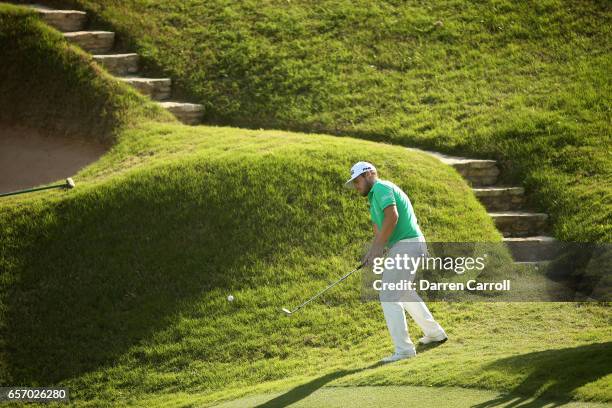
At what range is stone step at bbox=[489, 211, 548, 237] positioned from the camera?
606 inches

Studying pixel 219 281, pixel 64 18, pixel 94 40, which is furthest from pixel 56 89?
pixel 219 281

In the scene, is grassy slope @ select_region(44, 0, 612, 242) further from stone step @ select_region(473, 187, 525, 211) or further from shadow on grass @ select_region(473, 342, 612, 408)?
shadow on grass @ select_region(473, 342, 612, 408)

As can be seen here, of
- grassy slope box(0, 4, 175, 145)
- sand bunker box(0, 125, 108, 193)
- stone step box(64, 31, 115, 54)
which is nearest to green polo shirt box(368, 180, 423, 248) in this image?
sand bunker box(0, 125, 108, 193)

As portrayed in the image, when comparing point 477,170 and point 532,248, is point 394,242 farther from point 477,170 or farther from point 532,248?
point 477,170

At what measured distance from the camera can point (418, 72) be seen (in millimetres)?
19797

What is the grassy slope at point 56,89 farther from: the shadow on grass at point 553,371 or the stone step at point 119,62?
the shadow on grass at point 553,371

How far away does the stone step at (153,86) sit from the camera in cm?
1942

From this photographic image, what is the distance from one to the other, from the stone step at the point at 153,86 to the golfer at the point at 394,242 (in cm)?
969

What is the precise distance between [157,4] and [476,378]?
16.1 m

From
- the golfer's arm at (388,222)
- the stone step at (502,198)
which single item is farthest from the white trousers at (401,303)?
the stone step at (502,198)

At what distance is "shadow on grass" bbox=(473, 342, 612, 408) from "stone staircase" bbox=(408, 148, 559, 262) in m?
4.97

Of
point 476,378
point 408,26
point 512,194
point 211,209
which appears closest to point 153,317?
point 211,209

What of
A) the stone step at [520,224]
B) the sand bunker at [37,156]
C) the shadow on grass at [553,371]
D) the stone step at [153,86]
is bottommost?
the sand bunker at [37,156]

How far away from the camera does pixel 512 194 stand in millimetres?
16141
